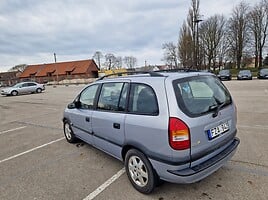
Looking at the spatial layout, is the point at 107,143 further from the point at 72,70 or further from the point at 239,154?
the point at 72,70

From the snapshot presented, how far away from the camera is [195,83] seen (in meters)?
3.01

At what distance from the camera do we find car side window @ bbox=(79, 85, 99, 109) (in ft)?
13.4

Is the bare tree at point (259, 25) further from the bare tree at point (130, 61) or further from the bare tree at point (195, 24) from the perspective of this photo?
the bare tree at point (130, 61)

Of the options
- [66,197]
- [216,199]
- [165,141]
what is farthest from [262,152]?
[66,197]

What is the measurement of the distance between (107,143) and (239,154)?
2528 millimetres

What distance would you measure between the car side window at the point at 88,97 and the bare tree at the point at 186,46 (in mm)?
35847

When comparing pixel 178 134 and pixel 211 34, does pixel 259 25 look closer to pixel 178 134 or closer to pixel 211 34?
pixel 211 34

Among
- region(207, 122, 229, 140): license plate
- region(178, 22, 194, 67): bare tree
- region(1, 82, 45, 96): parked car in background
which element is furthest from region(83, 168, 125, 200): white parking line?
region(178, 22, 194, 67): bare tree

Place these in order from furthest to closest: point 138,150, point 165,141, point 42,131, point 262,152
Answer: point 42,131, point 262,152, point 138,150, point 165,141

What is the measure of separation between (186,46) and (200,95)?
39.3 metres

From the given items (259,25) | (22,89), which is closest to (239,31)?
(259,25)

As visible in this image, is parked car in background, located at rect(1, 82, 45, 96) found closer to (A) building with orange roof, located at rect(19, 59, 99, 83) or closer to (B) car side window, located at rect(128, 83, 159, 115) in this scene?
(B) car side window, located at rect(128, 83, 159, 115)

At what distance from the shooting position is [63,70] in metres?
63.9

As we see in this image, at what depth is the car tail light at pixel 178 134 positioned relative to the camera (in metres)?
2.51
